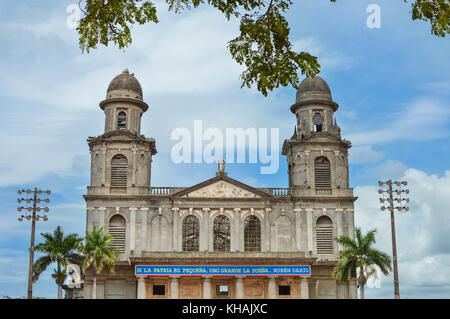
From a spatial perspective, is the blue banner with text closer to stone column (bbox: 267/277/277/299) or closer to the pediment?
stone column (bbox: 267/277/277/299)

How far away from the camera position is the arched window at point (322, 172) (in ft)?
168

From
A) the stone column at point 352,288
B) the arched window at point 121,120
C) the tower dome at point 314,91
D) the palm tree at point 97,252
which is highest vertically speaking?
the tower dome at point 314,91

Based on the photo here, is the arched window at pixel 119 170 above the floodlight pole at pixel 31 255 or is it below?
above

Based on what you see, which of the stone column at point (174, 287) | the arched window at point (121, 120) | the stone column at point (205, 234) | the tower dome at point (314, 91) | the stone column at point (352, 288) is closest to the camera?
the stone column at point (174, 287)

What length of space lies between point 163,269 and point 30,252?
1179 cm

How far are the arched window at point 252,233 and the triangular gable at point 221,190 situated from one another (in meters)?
2.08

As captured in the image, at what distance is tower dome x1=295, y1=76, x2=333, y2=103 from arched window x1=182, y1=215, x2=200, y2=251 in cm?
1512

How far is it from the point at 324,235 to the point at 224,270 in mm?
9757

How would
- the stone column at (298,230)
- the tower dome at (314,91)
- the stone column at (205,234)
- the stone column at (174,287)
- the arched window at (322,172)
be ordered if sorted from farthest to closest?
the tower dome at (314,91)
the arched window at (322,172)
the stone column at (298,230)
the stone column at (205,234)
the stone column at (174,287)

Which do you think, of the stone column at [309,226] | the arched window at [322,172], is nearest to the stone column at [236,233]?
the stone column at [309,226]

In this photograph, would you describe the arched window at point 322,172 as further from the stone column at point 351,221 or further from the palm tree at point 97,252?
the palm tree at point 97,252

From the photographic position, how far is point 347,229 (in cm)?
4953

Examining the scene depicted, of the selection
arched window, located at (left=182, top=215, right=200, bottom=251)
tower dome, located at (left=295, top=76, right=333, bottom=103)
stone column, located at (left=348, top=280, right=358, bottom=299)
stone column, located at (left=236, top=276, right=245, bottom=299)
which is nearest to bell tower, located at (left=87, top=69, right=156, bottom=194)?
arched window, located at (left=182, top=215, right=200, bottom=251)

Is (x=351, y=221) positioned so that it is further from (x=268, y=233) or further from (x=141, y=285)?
(x=141, y=285)
